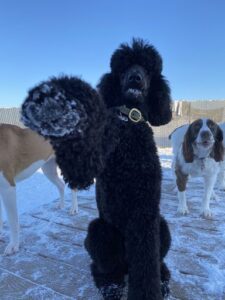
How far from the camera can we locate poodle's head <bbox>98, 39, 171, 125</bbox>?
1.81m

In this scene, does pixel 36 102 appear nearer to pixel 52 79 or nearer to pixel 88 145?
A: pixel 52 79

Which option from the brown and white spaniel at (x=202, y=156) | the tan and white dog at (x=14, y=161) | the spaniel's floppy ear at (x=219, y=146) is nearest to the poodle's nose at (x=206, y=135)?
the brown and white spaniel at (x=202, y=156)

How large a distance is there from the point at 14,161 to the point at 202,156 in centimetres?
218

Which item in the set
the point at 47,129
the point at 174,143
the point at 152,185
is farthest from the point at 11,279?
the point at 174,143

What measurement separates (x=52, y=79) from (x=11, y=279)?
1874mm

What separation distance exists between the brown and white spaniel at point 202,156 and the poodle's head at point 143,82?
1841mm

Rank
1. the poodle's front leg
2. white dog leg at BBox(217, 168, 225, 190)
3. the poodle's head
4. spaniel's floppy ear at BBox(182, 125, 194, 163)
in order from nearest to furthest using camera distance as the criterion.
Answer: the poodle's front leg, the poodle's head, spaniel's floppy ear at BBox(182, 125, 194, 163), white dog leg at BBox(217, 168, 225, 190)

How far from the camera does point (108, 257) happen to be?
1.92 meters

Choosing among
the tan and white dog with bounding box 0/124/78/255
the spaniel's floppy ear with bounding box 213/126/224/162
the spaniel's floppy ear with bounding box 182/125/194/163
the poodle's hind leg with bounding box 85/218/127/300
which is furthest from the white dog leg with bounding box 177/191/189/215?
the poodle's hind leg with bounding box 85/218/127/300

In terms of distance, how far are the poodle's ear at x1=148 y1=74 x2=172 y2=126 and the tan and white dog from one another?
Answer: 116 centimetres

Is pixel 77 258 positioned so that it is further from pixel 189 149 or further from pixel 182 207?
pixel 189 149

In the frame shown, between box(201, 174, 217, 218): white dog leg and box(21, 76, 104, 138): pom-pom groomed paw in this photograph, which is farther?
box(201, 174, 217, 218): white dog leg

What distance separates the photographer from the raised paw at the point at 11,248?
2.86m

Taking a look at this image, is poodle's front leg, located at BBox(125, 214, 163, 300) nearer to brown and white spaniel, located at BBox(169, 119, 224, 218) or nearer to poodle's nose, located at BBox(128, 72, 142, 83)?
poodle's nose, located at BBox(128, 72, 142, 83)
